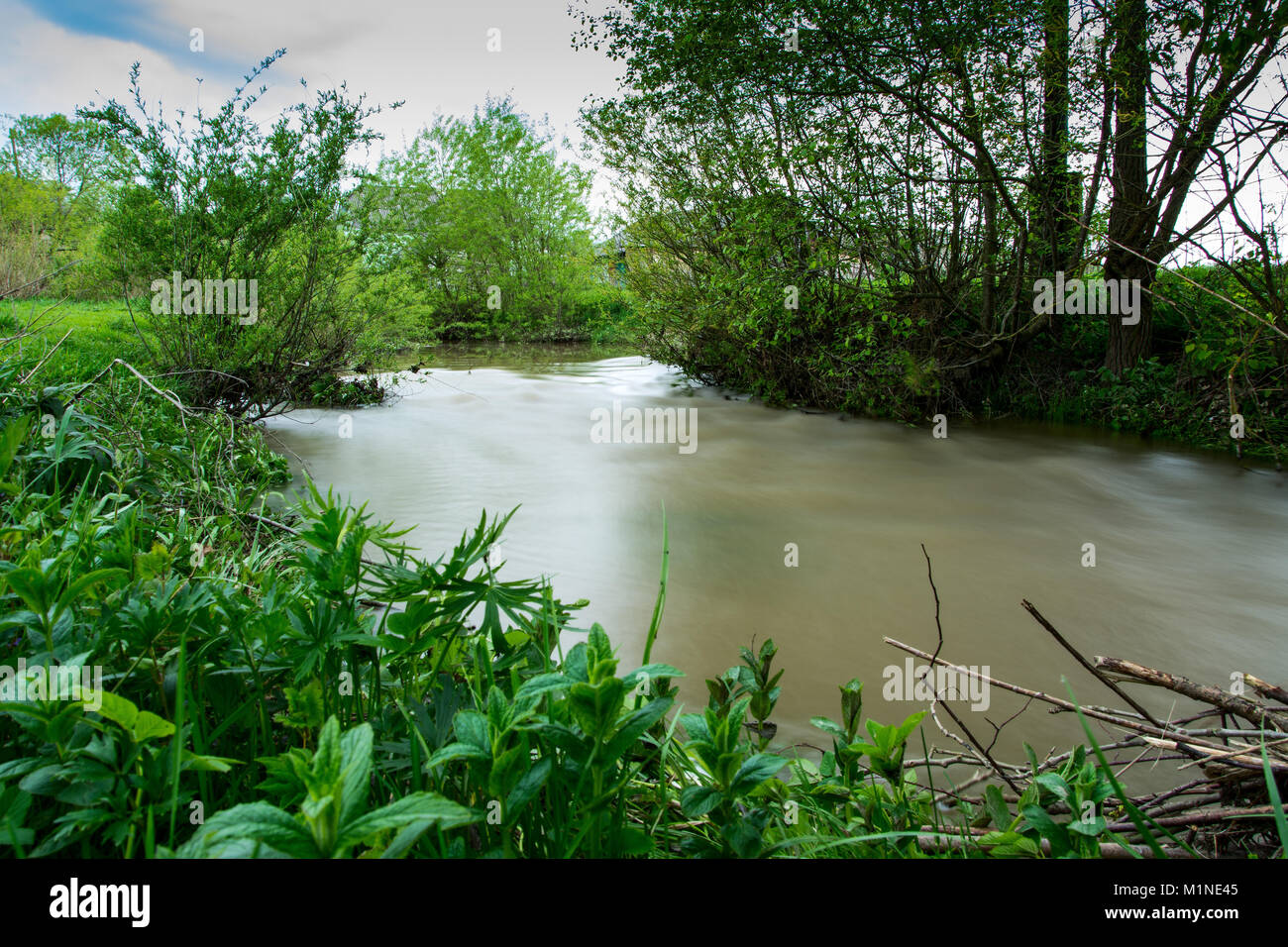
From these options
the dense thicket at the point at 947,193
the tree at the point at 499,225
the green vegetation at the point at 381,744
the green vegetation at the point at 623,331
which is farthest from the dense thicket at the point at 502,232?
the green vegetation at the point at 381,744

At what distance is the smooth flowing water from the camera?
339 cm

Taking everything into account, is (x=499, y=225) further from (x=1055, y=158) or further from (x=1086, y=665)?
(x=1086, y=665)

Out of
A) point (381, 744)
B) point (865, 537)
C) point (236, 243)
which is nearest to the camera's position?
point (381, 744)

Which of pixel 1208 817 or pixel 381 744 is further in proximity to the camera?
pixel 1208 817

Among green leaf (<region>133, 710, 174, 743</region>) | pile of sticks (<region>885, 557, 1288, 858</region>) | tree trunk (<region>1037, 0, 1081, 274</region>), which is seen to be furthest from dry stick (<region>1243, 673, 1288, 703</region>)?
tree trunk (<region>1037, 0, 1081, 274</region>)

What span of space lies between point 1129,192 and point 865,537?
20.3 ft

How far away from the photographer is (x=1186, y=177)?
6961 mm

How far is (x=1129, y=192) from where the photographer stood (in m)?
7.82

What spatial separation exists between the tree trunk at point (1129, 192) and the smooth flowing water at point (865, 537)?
1.64 metres

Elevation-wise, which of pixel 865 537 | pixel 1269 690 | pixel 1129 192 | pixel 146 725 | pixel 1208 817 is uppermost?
pixel 1129 192

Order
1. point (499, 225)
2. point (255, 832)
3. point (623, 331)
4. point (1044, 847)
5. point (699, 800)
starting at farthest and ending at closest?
point (499, 225) < point (623, 331) < point (1044, 847) < point (699, 800) < point (255, 832)

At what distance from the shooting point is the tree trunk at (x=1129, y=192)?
614 centimetres

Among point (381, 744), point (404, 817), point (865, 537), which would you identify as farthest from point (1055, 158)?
point (404, 817)
